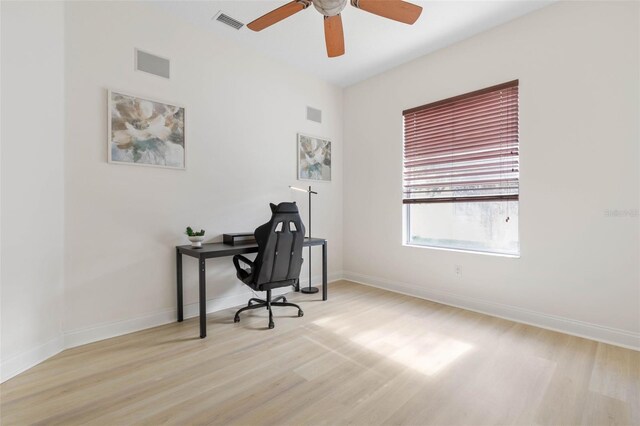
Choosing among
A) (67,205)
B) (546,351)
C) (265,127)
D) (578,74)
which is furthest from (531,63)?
(67,205)

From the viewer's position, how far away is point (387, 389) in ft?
6.23

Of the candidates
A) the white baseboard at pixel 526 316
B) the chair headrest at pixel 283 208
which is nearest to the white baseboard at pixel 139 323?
the chair headrest at pixel 283 208

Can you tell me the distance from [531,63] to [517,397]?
9.67ft

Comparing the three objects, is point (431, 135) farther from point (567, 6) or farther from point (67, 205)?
point (67, 205)

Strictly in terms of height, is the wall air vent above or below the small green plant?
above

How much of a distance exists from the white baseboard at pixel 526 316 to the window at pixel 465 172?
23.1 inches

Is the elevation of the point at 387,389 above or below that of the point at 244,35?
below

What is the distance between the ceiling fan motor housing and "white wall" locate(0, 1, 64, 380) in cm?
205

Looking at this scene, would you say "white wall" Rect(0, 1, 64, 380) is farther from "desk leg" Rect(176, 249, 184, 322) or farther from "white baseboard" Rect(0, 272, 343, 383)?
"desk leg" Rect(176, 249, 184, 322)

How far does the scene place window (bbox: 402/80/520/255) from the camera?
314 centimetres

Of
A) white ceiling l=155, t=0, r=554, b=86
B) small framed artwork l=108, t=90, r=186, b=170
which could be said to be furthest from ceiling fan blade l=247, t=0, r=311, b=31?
small framed artwork l=108, t=90, r=186, b=170

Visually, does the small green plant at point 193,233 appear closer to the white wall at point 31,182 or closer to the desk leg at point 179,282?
the desk leg at point 179,282

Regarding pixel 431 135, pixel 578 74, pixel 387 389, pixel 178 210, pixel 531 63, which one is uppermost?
pixel 531 63

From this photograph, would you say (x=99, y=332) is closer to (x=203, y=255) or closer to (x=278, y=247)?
(x=203, y=255)
